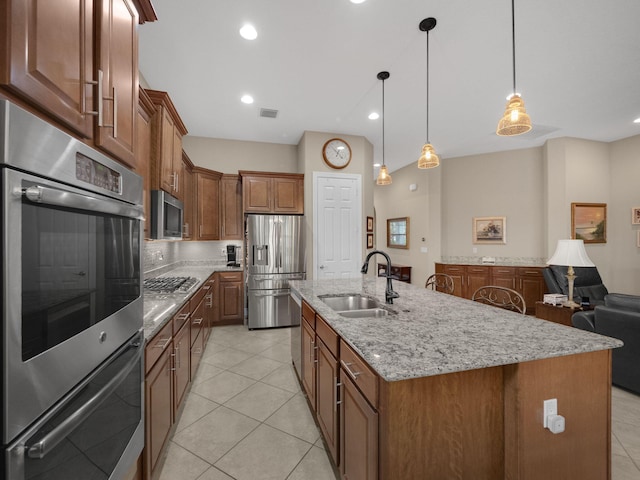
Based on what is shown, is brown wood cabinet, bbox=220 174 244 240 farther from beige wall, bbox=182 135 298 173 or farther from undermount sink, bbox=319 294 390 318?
undermount sink, bbox=319 294 390 318

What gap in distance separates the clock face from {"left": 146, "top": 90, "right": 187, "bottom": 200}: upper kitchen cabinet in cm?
232

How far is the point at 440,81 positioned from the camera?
10.6 ft

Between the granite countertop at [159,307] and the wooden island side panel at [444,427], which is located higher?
the granite countertop at [159,307]

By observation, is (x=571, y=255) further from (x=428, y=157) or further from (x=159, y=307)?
(x=159, y=307)

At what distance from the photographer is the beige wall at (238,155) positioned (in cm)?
488

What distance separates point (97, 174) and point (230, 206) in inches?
154

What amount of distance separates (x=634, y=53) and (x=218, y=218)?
5.31 m

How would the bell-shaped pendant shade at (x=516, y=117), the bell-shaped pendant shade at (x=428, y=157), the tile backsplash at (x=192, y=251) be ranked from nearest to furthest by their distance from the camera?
the bell-shaped pendant shade at (x=516, y=117), the bell-shaped pendant shade at (x=428, y=157), the tile backsplash at (x=192, y=251)

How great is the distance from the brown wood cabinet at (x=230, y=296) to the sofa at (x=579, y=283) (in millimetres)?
4724

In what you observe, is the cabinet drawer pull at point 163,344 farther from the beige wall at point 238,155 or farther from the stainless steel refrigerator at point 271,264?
Answer: the beige wall at point 238,155

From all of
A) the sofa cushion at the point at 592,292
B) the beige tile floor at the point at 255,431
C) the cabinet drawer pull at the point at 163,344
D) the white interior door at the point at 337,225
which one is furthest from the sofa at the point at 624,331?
the cabinet drawer pull at the point at 163,344

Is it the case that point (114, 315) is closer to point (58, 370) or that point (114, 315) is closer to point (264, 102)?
point (58, 370)

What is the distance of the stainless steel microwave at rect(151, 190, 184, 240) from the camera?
247 cm

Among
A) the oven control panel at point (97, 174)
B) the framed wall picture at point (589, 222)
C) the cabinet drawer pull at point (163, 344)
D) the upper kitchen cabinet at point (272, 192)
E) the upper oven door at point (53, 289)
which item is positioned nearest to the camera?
the upper oven door at point (53, 289)
